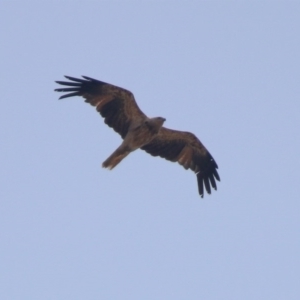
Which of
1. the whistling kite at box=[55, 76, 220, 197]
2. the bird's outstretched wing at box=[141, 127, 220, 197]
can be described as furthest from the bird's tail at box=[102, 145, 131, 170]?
the bird's outstretched wing at box=[141, 127, 220, 197]

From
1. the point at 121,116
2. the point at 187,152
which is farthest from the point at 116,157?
the point at 187,152

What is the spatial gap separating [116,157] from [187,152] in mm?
2312

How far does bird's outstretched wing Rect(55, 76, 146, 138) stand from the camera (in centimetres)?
2044

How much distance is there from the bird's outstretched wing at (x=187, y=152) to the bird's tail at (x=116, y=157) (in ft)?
3.85

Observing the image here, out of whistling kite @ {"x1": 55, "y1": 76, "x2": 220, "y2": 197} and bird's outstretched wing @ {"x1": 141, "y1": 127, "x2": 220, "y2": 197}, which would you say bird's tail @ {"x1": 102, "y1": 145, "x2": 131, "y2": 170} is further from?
bird's outstretched wing @ {"x1": 141, "y1": 127, "x2": 220, "y2": 197}

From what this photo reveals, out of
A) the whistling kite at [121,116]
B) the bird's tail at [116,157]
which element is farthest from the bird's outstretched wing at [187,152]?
the bird's tail at [116,157]

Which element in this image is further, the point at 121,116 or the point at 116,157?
the point at 121,116

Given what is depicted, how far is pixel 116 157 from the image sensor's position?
20062 mm

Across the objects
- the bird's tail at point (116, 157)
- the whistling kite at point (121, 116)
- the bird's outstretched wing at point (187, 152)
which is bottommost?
the bird's tail at point (116, 157)

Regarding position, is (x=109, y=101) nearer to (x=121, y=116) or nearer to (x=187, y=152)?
(x=121, y=116)

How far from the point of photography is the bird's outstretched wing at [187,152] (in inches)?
842

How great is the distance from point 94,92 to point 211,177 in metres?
3.65

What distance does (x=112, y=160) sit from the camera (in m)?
20.0

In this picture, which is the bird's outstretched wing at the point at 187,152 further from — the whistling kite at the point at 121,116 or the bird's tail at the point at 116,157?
the bird's tail at the point at 116,157
